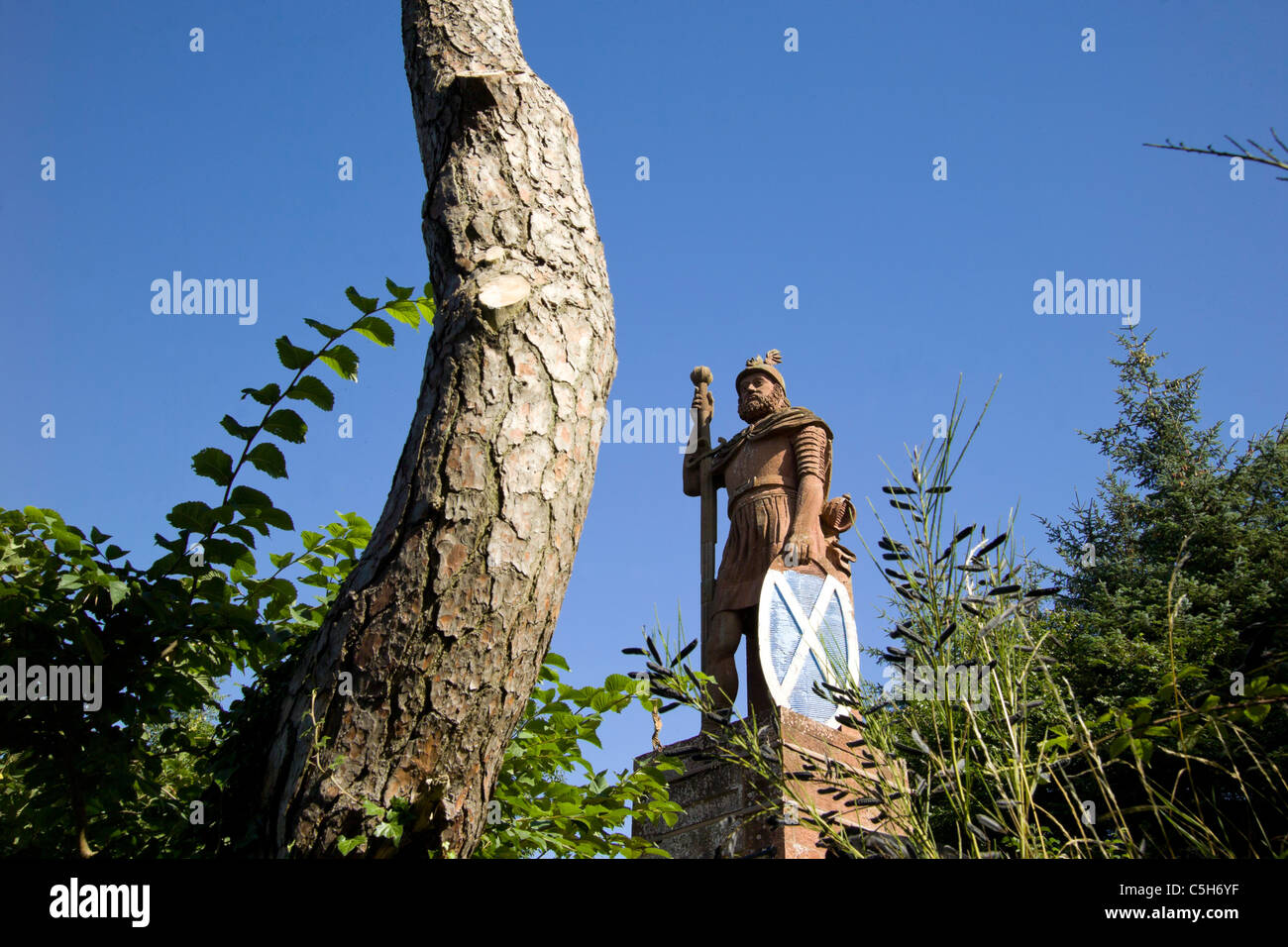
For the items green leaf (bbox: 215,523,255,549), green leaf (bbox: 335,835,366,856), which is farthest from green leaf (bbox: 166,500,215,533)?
green leaf (bbox: 335,835,366,856)

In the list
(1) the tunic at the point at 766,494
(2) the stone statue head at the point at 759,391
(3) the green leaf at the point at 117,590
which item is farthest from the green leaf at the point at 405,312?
(2) the stone statue head at the point at 759,391

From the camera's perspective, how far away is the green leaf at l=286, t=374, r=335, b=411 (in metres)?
2.43

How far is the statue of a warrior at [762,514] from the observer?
686 centimetres

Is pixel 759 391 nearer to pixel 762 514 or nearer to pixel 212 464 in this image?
pixel 762 514

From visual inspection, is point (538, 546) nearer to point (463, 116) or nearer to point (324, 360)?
point (324, 360)

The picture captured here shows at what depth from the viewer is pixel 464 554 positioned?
6.08 ft

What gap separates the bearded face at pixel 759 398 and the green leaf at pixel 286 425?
552 cm

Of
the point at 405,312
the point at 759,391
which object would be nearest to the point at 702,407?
the point at 759,391

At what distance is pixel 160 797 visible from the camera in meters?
2.67

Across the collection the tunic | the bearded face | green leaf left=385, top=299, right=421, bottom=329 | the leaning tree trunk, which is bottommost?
the leaning tree trunk

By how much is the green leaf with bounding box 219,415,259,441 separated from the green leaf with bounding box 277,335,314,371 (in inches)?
6.3

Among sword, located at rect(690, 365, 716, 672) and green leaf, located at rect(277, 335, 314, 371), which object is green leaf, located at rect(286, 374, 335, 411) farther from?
sword, located at rect(690, 365, 716, 672)
